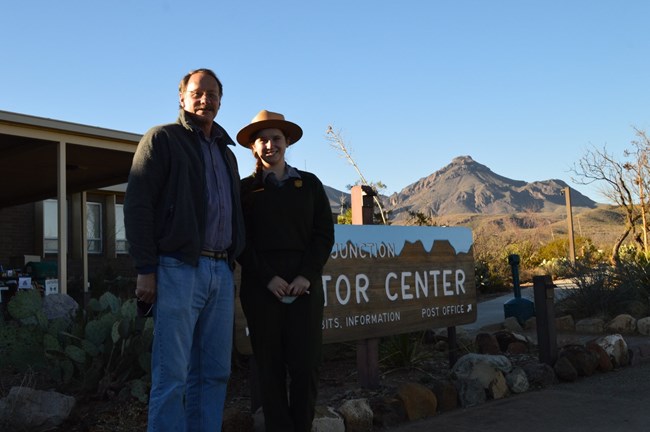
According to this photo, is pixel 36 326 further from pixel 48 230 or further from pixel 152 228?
pixel 48 230

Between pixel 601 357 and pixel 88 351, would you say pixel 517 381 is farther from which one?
pixel 88 351

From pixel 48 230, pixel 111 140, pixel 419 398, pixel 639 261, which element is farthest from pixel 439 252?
pixel 48 230

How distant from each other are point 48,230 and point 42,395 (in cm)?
1607

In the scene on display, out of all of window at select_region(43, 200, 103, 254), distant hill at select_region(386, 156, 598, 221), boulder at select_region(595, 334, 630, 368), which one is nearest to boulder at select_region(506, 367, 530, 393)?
boulder at select_region(595, 334, 630, 368)

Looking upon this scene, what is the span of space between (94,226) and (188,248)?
17.8 m

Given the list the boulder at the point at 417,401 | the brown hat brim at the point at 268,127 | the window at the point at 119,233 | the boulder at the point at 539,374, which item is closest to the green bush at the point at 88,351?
the brown hat brim at the point at 268,127

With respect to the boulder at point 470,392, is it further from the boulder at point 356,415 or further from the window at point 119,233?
the window at point 119,233

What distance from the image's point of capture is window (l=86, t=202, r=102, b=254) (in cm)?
1948

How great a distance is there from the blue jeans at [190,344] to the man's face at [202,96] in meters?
0.66

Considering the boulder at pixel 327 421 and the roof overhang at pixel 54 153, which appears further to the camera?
the roof overhang at pixel 54 153

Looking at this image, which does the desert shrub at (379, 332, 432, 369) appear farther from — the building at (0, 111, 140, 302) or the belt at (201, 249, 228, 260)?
the building at (0, 111, 140, 302)

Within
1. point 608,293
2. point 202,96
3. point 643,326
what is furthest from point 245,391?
point 608,293

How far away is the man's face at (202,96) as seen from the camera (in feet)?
10.4

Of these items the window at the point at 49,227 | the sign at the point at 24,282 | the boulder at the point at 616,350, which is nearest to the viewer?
the boulder at the point at 616,350
